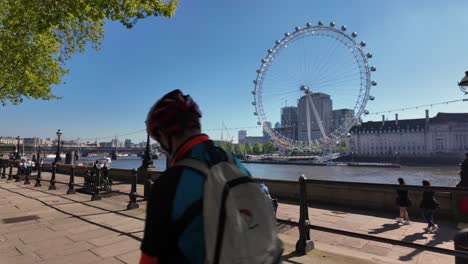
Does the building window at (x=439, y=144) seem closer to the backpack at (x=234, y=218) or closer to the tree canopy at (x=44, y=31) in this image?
the tree canopy at (x=44, y=31)

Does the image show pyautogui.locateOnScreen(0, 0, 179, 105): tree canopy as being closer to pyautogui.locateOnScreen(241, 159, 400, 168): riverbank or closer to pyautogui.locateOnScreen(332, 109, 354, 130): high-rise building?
pyautogui.locateOnScreen(332, 109, 354, 130): high-rise building

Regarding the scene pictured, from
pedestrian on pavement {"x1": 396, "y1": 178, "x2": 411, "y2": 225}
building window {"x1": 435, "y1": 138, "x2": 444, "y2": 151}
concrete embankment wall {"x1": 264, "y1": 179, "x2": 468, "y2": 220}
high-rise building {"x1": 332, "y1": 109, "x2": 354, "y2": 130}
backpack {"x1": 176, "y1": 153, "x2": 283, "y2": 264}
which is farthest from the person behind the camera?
building window {"x1": 435, "y1": 138, "x2": 444, "y2": 151}

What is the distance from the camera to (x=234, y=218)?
5.02ft

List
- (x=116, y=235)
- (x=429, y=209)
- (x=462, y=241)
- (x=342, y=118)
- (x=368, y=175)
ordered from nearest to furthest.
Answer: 1. (x=462, y=241)
2. (x=116, y=235)
3. (x=429, y=209)
4. (x=342, y=118)
5. (x=368, y=175)

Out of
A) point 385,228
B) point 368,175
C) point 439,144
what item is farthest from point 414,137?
point 385,228

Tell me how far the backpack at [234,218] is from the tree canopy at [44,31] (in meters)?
10.4

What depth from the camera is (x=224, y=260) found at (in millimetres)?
1505

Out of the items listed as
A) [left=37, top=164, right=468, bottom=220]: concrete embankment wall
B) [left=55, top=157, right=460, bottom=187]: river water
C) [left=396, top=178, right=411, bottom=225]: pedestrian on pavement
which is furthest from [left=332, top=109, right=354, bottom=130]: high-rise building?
[left=396, top=178, right=411, bottom=225]: pedestrian on pavement

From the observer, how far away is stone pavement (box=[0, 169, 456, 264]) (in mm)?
5297

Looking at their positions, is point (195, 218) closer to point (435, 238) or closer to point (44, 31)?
point (435, 238)

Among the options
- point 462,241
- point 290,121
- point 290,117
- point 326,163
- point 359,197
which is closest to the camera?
point 462,241

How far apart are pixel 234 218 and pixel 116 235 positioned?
229 inches

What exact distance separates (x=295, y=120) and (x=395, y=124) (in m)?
50.6

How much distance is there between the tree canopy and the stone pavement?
594cm
